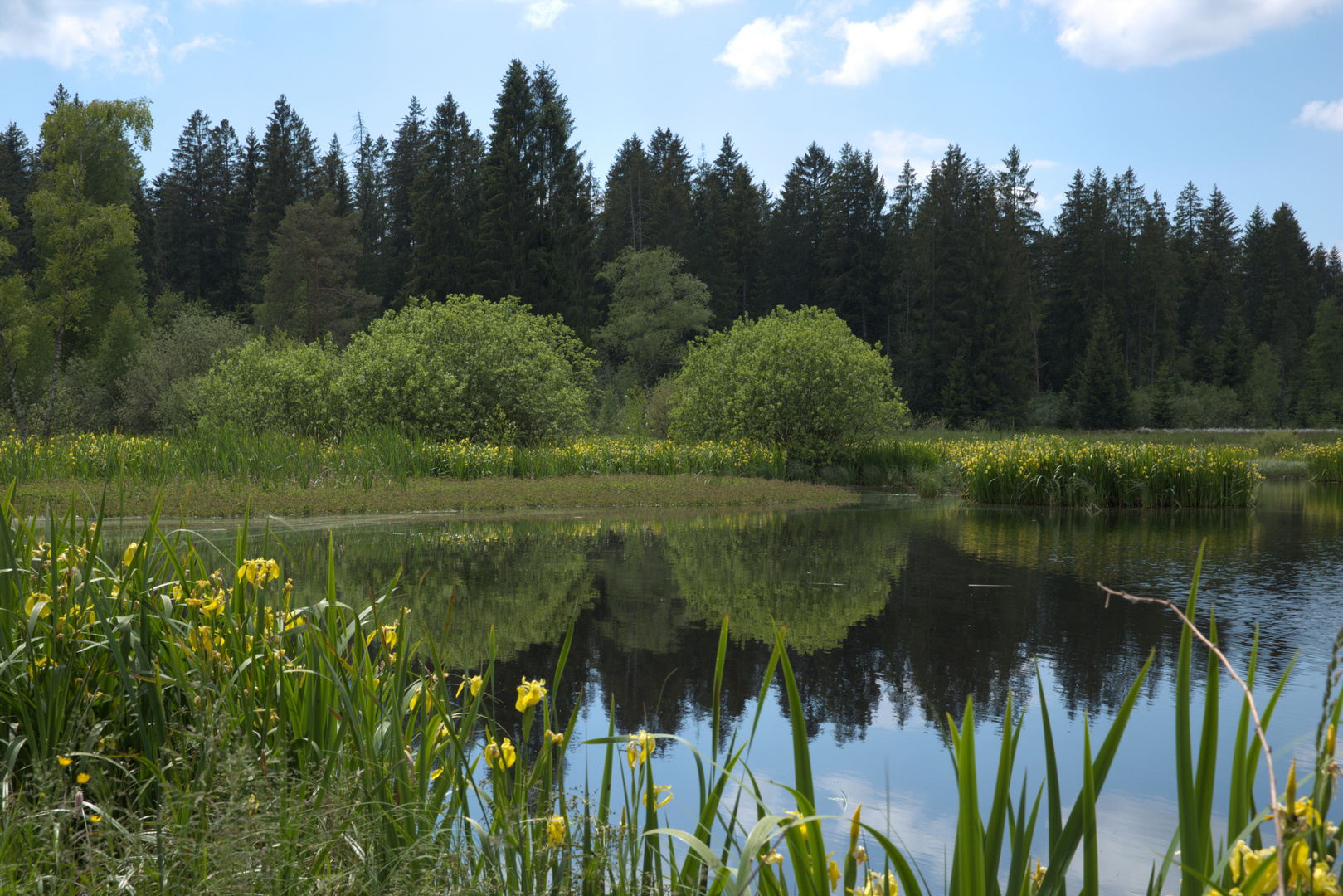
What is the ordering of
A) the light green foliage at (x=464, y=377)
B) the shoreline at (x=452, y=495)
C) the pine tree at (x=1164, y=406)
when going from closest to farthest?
1. the shoreline at (x=452, y=495)
2. the light green foliage at (x=464, y=377)
3. the pine tree at (x=1164, y=406)

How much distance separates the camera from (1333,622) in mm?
6309

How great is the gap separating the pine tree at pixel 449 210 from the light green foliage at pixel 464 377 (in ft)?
74.0

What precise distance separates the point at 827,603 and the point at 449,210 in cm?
4273

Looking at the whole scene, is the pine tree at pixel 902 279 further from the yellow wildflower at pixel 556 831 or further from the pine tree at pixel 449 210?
the yellow wildflower at pixel 556 831

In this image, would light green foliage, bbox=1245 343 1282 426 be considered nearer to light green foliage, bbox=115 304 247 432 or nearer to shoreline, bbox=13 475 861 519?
shoreline, bbox=13 475 861 519

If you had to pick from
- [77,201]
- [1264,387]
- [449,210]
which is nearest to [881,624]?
[77,201]

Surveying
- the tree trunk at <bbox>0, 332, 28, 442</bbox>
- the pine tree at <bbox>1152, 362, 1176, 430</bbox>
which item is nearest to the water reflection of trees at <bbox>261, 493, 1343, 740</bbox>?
the tree trunk at <bbox>0, 332, 28, 442</bbox>

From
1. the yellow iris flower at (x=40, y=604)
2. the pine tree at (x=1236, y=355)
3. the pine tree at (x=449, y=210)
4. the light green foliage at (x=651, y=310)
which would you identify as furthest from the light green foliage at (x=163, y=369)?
the pine tree at (x=1236, y=355)

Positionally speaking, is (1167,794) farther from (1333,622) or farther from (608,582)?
(608,582)

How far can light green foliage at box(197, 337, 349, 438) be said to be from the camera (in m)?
19.3

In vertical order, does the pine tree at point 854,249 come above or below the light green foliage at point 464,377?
above

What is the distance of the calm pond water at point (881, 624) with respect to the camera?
3.69m

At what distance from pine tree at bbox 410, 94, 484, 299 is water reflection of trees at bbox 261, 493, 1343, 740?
3428 cm

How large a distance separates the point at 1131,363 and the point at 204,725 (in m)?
69.8
